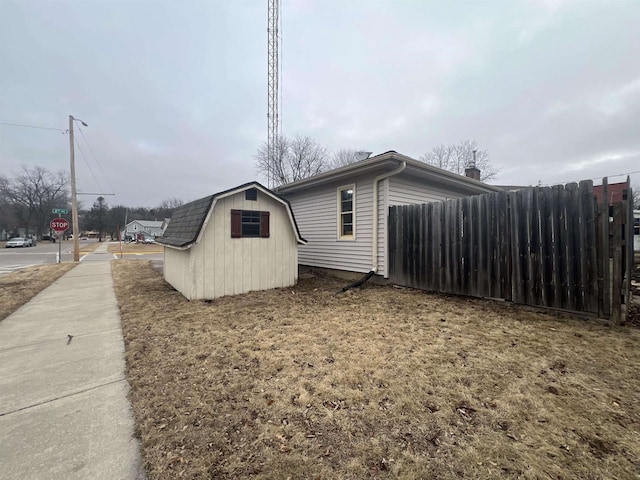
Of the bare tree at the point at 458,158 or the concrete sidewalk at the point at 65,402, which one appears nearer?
the concrete sidewalk at the point at 65,402

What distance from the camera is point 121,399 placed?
97.3 inches

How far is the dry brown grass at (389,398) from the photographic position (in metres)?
1.65

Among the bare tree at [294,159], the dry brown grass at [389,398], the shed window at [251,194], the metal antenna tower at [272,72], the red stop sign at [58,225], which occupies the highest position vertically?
the metal antenna tower at [272,72]

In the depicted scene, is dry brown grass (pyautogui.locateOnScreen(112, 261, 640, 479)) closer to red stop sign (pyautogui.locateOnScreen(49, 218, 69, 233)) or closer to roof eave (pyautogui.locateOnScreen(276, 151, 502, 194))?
roof eave (pyautogui.locateOnScreen(276, 151, 502, 194))

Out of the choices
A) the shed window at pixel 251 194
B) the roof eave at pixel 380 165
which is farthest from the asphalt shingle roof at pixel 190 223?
the roof eave at pixel 380 165

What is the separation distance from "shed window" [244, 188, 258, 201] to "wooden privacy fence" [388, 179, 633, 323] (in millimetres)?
3781

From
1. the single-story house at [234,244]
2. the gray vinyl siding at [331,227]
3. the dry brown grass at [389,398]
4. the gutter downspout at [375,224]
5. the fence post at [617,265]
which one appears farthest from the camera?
the gray vinyl siding at [331,227]

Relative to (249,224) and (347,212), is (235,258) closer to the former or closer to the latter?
(249,224)

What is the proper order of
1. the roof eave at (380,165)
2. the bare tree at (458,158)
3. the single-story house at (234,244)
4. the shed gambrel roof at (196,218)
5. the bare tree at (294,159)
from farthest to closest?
the bare tree at (458,158)
the bare tree at (294,159)
the roof eave at (380,165)
the single-story house at (234,244)
the shed gambrel roof at (196,218)

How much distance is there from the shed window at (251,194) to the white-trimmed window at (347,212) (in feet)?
8.68

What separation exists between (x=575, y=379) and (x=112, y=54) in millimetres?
19093

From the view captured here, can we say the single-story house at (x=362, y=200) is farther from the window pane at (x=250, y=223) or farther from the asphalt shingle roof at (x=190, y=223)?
the asphalt shingle roof at (x=190, y=223)

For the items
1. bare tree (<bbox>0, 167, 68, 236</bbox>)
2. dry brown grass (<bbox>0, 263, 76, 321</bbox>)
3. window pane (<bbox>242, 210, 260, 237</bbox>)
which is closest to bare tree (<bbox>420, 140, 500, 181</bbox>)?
window pane (<bbox>242, 210, 260, 237</bbox>)

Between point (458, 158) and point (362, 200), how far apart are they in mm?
25091
